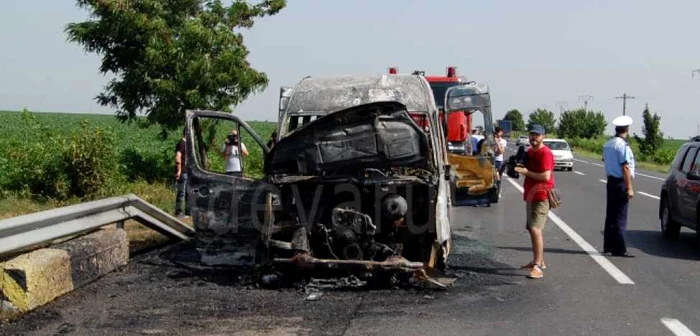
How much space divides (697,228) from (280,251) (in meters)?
5.80

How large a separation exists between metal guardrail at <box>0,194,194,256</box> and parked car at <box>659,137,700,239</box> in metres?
6.56

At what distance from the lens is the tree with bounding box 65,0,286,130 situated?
16438 millimetres

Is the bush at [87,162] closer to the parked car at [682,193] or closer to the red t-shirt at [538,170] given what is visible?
the red t-shirt at [538,170]

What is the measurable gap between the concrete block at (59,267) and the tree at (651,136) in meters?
56.9

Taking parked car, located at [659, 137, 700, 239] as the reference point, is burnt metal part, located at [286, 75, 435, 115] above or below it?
above

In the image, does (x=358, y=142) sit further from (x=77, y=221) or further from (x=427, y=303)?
(x=77, y=221)


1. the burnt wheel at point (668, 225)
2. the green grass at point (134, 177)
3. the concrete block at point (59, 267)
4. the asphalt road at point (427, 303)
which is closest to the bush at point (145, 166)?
the green grass at point (134, 177)

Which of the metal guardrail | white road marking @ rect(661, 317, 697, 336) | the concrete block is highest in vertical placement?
the metal guardrail

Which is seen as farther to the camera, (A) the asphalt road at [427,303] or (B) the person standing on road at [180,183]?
(B) the person standing on road at [180,183]

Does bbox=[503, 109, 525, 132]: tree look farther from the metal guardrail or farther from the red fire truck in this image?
the metal guardrail

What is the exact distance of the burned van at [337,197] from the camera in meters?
8.02

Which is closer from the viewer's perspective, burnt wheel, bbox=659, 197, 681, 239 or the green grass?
burnt wheel, bbox=659, 197, 681, 239

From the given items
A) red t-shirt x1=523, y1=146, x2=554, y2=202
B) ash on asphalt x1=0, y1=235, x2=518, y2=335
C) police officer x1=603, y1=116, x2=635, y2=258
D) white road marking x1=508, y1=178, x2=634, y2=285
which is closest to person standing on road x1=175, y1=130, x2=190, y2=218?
ash on asphalt x1=0, y1=235, x2=518, y2=335

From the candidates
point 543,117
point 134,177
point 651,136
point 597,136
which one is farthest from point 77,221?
point 543,117
